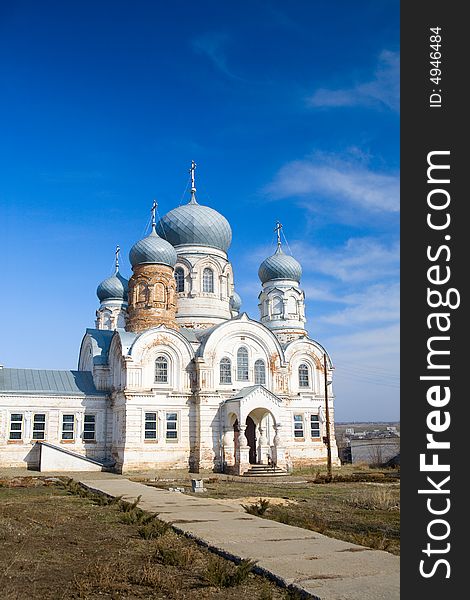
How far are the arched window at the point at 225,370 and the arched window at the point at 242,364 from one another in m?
0.53

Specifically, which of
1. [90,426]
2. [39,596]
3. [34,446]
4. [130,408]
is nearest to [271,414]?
[130,408]

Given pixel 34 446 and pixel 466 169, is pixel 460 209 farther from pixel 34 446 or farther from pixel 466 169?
pixel 34 446

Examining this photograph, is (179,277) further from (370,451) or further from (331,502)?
(331,502)

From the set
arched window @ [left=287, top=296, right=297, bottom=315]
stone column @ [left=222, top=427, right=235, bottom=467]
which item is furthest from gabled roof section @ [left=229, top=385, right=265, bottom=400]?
arched window @ [left=287, top=296, right=297, bottom=315]

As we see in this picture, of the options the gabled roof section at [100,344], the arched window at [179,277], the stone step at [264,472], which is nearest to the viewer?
the stone step at [264,472]

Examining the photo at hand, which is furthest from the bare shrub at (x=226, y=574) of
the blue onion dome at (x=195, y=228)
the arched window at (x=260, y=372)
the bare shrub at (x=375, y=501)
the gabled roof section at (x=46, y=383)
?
the blue onion dome at (x=195, y=228)

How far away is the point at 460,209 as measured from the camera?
22.7ft

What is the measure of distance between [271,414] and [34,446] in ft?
39.7

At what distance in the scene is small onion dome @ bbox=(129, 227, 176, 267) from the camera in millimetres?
35344

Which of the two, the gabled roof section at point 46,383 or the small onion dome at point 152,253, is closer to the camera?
the gabled roof section at point 46,383

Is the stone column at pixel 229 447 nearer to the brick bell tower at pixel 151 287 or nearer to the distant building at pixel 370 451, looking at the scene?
the brick bell tower at pixel 151 287

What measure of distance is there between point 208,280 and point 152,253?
15.1 ft

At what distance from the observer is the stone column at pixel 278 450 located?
31672 mm

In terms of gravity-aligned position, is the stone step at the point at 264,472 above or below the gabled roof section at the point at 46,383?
below
